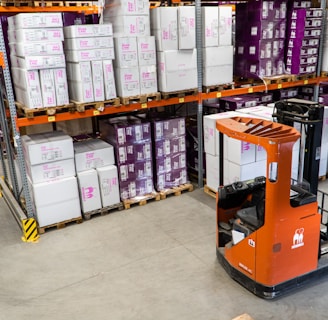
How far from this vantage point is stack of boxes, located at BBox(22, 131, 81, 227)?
5.45m

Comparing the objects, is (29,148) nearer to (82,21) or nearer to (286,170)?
(82,21)

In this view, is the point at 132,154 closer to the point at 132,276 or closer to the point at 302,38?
the point at 132,276

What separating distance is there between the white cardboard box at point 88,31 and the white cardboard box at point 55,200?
2.02 m

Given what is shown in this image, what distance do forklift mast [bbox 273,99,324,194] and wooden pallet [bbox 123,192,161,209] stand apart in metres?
2.79

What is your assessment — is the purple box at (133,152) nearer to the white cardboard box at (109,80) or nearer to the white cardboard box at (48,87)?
the white cardboard box at (109,80)

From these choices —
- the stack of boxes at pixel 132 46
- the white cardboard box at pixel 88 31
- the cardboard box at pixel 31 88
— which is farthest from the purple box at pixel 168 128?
the cardboard box at pixel 31 88

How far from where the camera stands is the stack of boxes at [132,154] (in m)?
6.12

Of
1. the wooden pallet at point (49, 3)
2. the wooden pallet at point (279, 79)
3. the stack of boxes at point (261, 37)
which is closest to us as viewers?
the stack of boxes at point (261, 37)

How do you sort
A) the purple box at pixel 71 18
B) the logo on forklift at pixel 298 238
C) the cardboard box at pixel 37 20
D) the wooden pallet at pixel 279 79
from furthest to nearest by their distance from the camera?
the wooden pallet at pixel 279 79 → the purple box at pixel 71 18 → the cardboard box at pixel 37 20 → the logo on forklift at pixel 298 238

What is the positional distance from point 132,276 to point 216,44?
3969 mm

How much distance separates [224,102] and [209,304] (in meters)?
4.16

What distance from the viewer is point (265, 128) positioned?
3805mm

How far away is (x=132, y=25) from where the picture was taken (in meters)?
5.65

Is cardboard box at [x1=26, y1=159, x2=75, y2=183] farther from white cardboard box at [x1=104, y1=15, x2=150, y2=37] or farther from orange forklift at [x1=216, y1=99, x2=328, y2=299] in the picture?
orange forklift at [x1=216, y1=99, x2=328, y2=299]
